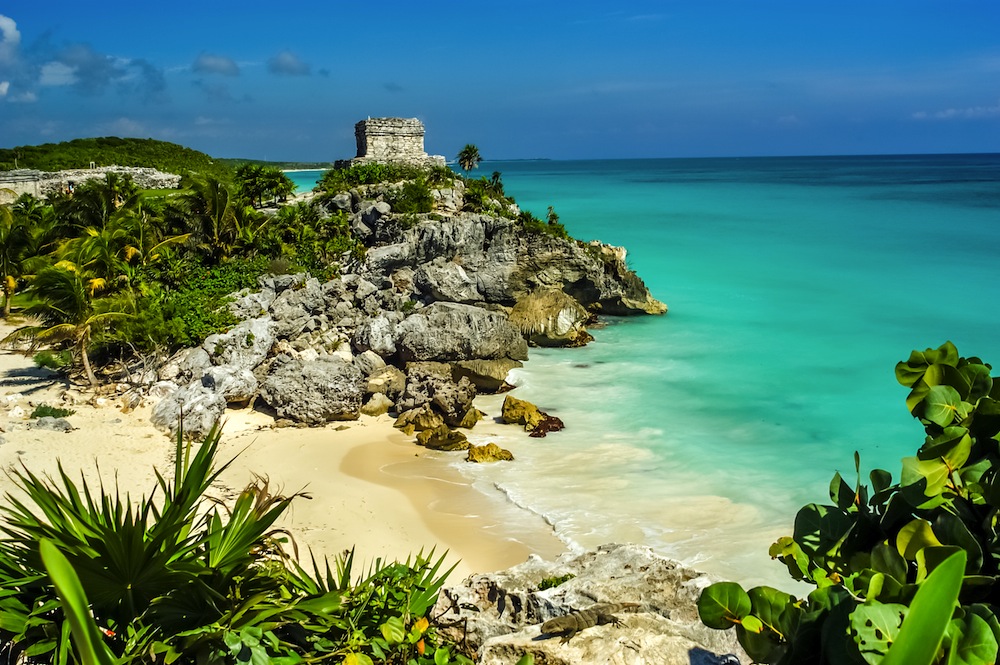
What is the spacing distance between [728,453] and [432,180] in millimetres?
15349

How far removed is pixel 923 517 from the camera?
2.62 metres

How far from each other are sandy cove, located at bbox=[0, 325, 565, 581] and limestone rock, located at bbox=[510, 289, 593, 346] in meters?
6.40

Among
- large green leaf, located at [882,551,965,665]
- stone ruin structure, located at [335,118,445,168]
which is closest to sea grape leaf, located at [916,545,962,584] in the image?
large green leaf, located at [882,551,965,665]

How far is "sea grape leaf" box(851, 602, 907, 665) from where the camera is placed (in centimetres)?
187

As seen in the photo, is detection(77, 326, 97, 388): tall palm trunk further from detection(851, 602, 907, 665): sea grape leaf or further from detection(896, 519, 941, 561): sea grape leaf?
detection(851, 602, 907, 665): sea grape leaf

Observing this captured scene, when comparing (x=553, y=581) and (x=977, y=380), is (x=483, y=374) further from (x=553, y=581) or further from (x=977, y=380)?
(x=977, y=380)

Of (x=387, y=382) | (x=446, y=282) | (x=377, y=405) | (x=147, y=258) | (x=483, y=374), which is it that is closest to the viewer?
(x=377, y=405)

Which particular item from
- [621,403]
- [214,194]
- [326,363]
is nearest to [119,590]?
[326,363]

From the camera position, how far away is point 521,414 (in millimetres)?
13414

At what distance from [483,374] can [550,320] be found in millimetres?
4578

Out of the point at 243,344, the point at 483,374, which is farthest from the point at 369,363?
the point at 243,344

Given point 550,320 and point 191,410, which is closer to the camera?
point 191,410

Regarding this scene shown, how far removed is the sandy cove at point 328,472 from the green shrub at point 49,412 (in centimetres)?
15

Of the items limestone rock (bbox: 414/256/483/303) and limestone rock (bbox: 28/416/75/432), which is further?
limestone rock (bbox: 414/256/483/303)
